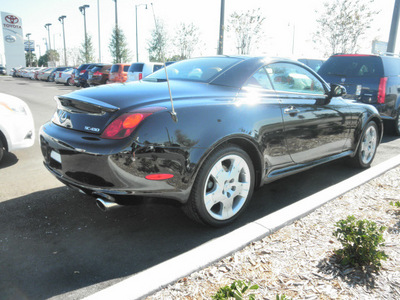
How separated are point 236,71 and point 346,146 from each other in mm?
2155

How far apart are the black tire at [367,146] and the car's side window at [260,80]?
2177 mm

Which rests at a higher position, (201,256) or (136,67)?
(136,67)

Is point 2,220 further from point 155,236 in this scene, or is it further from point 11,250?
point 155,236

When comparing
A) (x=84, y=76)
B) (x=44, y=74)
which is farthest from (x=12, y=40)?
(x=84, y=76)

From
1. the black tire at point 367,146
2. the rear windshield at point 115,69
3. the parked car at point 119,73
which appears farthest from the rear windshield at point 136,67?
the black tire at point 367,146

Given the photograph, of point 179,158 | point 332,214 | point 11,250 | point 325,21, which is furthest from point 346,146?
point 325,21

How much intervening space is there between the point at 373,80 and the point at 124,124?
6354 millimetres

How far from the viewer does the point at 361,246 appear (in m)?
2.22

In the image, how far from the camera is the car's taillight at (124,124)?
2.53 m

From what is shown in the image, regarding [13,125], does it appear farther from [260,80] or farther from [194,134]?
[260,80]

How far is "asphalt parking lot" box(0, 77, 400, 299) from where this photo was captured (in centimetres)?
231

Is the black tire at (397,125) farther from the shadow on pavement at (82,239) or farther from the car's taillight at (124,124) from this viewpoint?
the car's taillight at (124,124)

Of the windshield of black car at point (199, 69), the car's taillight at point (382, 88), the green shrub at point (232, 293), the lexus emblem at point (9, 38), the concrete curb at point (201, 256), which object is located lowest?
the concrete curb at point (201, 256)

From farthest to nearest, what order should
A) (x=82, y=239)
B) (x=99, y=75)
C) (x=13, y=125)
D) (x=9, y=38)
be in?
(x=9, y=38)
(x=99, y=75)
(x=13, y=125)
(x=82, y=239)
